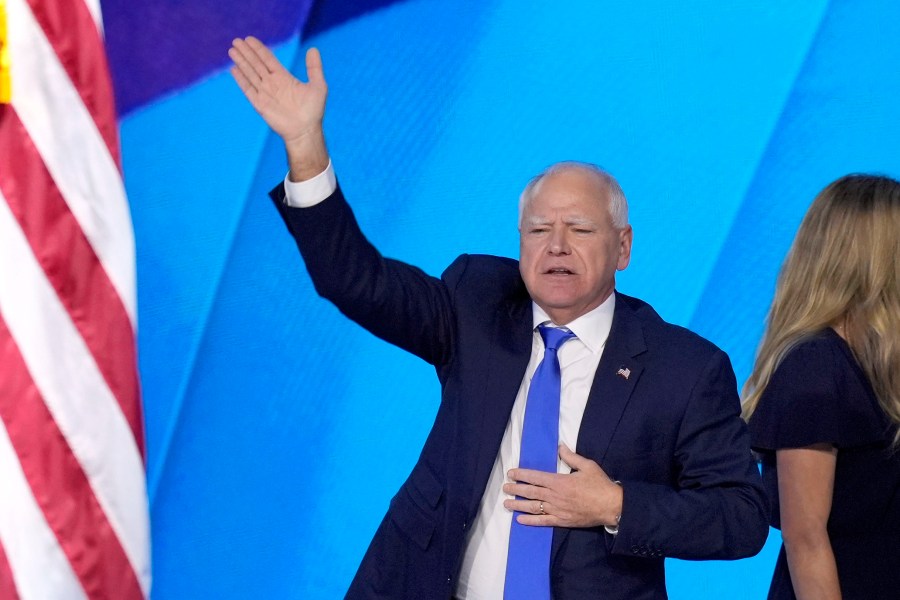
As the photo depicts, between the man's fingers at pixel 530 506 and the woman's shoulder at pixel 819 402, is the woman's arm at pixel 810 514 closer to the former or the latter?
the woman's shoulder at pixel 819 402

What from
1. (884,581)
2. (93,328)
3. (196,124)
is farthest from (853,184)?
(196,124)

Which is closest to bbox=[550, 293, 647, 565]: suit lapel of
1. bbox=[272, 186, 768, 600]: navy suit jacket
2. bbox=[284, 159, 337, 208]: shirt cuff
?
bbox=[272, 186, 768, 600]: navy suit jacket

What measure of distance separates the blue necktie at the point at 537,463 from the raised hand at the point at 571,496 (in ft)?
0.25

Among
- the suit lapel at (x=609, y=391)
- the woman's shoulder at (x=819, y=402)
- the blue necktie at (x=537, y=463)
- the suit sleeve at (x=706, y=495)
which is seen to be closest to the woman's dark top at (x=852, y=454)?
the woman's shoulder at (x=819, y=402)

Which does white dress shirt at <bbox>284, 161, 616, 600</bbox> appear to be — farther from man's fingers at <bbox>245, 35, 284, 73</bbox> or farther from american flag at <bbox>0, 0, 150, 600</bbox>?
american flag at <bbox>0, 0, 150, 600</bbox>

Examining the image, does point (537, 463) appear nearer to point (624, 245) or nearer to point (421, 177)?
point (624, 245)

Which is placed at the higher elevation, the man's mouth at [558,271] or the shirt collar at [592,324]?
the man's mouth at [558,271]

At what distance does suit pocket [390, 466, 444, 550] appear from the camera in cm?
195

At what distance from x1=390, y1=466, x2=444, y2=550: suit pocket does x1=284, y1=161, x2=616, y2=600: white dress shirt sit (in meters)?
0.07

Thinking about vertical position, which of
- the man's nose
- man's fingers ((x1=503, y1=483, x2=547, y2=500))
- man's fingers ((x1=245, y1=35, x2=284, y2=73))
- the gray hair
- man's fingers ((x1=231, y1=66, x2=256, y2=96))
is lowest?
man's fingers ((x1=503, y1=483, x2=547, y2=500))

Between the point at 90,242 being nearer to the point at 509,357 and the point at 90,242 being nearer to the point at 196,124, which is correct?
the point at 509,357

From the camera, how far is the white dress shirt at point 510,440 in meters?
1.93

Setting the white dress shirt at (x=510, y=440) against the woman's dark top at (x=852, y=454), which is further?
the woman's dark top at (x=852, y=454)

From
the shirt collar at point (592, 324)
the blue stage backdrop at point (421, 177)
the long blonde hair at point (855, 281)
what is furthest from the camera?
the blue stage backdrop at point (421, 177)
